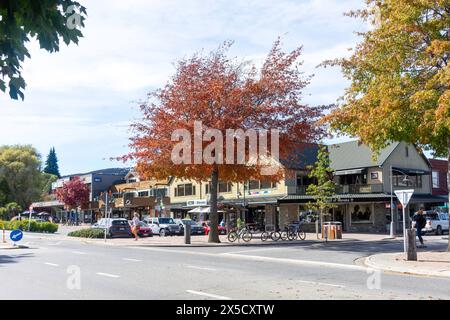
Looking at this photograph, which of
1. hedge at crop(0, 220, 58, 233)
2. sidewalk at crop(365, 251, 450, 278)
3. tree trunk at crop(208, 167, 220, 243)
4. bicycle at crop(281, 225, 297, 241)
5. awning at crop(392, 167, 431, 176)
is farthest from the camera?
awning at crop(392, 167, 431, 176)

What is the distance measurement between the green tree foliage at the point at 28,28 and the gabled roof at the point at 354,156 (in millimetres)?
41708

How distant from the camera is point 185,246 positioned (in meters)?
26.9

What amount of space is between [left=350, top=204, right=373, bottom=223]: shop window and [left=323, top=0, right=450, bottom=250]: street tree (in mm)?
26159

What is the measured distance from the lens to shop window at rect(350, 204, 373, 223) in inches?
1832

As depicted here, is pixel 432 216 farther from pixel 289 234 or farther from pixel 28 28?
pixel 28 28

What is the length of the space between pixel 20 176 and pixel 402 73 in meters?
64.7

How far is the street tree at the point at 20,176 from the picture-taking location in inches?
2876

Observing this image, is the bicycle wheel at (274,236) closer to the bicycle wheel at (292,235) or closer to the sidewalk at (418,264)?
the bicycle wheel at (292,235)

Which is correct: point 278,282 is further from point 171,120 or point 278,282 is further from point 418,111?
point 171,120

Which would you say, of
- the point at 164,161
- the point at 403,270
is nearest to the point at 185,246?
the point at 164,161

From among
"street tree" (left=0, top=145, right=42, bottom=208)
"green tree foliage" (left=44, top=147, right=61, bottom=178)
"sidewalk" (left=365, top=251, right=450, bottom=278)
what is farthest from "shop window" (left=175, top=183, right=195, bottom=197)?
"green tree foliage" (left=44, top=147, right=61, bottom=178)

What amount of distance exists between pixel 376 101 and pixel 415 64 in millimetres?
1951

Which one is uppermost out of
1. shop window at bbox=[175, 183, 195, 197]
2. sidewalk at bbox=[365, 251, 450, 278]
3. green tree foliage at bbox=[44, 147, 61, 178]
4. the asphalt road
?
green tree foliage at bbox=[44, 147, 61, 178]

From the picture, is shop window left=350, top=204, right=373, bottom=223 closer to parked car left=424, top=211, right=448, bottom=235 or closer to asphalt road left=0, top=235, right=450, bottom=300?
parked car left=424, top=211, right=448, bottom=235
